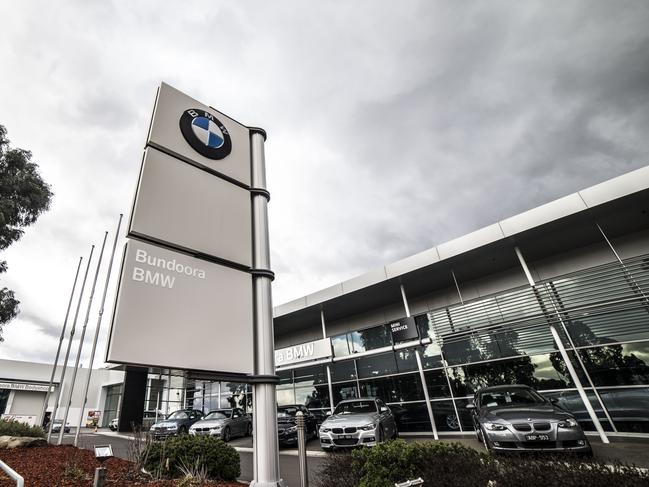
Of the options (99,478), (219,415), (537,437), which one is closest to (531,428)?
(537,437)

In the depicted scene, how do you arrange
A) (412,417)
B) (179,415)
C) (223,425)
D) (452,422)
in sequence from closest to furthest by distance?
(452,422), (412,417), (223,425), (179,415)

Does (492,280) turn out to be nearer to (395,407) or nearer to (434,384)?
(434,384)

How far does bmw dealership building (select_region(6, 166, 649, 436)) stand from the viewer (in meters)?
9.28

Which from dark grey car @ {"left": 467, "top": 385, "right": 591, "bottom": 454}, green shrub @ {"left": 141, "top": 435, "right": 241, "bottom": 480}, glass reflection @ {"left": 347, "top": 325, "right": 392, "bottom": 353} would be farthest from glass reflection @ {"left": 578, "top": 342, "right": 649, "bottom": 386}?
green shrub @ {"left": 141, "top": 435, "right": 241, "bottom": 480}

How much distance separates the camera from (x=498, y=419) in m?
6.83

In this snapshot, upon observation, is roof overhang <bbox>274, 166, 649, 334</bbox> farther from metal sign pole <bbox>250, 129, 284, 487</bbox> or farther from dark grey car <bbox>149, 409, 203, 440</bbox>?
metal sign pole <bbox>250, 129, 284, 487</bbox>

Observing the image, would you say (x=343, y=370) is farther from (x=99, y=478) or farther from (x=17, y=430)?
(x=99, y=478)

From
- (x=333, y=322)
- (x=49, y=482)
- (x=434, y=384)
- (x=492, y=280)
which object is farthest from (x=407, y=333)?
(x=49, y=482)

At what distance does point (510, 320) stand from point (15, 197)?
63.8 ft

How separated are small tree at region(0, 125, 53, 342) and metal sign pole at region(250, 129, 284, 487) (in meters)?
13.0

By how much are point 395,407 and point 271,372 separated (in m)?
11.5

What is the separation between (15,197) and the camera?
1310 centimetres

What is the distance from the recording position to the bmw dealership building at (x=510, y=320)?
9.28 metres

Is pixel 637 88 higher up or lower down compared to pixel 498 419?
higher up
